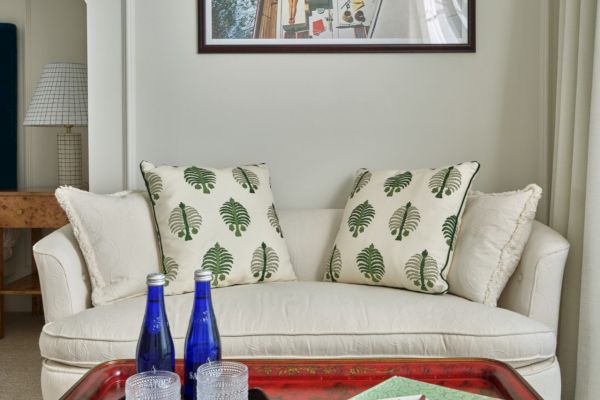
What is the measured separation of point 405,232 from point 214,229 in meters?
0.68

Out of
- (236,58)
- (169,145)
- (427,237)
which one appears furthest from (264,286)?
(236,58)

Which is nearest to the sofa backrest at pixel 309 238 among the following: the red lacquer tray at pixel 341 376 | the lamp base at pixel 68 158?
the red lacquer tray at pixel 341 376

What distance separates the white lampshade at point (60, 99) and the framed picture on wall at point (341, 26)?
86 centimetres

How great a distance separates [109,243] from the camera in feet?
7.34

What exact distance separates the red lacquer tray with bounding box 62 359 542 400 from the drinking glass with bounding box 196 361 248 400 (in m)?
0.22

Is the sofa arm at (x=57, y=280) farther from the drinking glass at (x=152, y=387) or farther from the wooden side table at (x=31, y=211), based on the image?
the wooden side table at (x=31, y=211)

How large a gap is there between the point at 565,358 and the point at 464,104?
113 centimetres

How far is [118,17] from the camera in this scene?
2.83m

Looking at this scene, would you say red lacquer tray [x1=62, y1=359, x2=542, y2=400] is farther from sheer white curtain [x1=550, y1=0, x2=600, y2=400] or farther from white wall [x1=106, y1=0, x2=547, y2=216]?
white wall [x1=106, y1=0, x2=547, y2=216]

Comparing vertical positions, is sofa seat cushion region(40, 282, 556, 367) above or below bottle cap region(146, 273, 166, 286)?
below

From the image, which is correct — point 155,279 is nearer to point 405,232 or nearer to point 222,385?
point 222,385

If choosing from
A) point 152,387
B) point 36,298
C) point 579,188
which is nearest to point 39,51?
point 36,298

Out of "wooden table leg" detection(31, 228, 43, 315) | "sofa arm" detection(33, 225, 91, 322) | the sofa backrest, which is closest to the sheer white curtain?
the sofa backrest

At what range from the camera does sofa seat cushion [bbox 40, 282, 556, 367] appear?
75.3 inches
